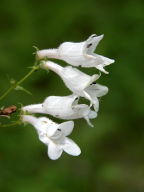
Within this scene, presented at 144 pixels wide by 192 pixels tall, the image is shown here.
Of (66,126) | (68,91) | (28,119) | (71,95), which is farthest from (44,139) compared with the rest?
(68,91)

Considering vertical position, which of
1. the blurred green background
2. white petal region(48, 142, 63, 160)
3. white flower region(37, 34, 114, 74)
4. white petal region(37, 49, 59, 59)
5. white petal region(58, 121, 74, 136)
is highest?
the blurred green background

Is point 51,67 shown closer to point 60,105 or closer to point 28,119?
point 60,105

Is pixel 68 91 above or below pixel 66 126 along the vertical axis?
above

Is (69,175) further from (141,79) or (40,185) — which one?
(141,79)

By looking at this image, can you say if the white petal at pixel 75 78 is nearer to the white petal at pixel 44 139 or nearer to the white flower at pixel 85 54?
the white flower at pixel 85 54

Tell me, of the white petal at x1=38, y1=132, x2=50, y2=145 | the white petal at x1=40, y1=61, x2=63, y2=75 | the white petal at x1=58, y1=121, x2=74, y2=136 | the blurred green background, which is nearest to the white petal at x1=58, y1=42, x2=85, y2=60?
the white petal at x1=40, y1=61, x2=63, y2=75

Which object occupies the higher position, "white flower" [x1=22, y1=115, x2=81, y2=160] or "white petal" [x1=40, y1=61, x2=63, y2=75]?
"white petal" [x1=40, y1=61, x2=63, y2=75]

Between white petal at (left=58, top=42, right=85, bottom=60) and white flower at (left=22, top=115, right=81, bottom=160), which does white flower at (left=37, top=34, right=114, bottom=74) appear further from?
white flower at (left=22, top=115, right=81, bottom=160)
